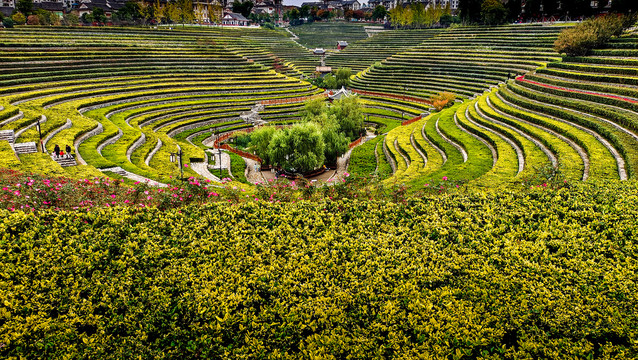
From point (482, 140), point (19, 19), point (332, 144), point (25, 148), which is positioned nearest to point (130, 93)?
point (25, 148)

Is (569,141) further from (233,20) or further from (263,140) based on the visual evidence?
(233,20)

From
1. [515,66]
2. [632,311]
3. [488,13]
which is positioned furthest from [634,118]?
[488,13]

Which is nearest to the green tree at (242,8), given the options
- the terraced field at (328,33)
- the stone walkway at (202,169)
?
the terraced field at (328,33)

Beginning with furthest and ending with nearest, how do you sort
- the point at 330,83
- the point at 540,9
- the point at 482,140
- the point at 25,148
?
the point at 540,9 < the point at 330,83 < the point at 482,140 < the point at 25,148

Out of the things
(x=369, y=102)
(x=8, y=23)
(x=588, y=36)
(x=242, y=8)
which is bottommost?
(x=369, y=102)

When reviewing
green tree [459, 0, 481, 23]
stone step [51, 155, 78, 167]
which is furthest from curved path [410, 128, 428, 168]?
green tree [459, 0, 481, 23]

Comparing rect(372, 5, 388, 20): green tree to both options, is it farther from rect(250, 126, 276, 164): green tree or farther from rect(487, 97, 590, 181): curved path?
rect(250, 126, 276, 164): green tree

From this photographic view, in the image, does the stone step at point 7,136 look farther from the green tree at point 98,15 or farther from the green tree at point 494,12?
the green tree at point 494,12
